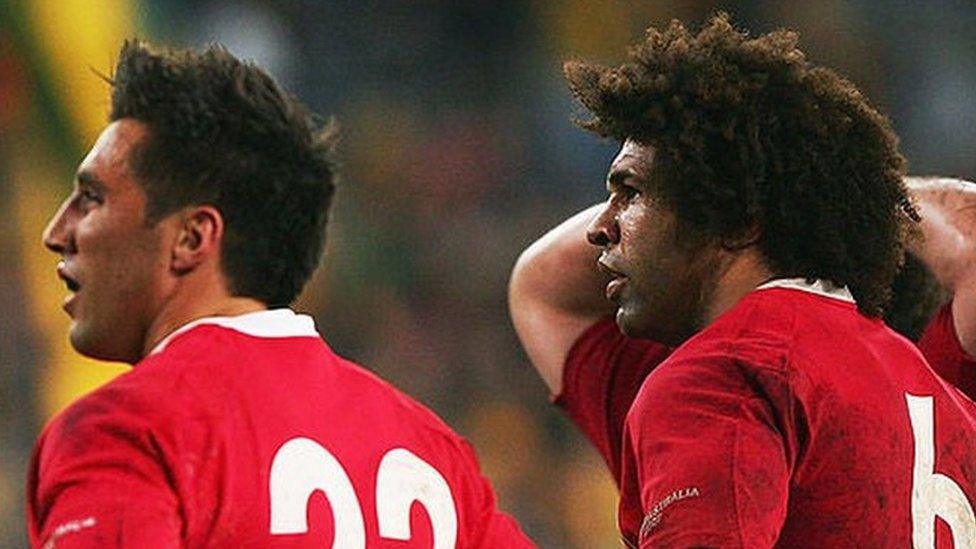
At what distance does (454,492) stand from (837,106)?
2.48ft

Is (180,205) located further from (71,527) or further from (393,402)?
(71,527)

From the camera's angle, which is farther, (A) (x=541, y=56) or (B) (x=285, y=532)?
(A) (x=541, y=56)

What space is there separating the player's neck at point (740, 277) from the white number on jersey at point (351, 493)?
0.49 m

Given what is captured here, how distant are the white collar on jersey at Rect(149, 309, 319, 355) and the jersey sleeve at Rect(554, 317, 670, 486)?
23.6 inches

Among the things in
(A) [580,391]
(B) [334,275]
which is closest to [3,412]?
(B) [334,275]

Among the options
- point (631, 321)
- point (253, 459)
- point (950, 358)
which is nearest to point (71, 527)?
point (253, 459)

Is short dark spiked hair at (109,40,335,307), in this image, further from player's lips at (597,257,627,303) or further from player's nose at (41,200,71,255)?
player's lips at (597,257,627,303)

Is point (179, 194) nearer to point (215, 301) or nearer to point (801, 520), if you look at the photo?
point (215, 301)

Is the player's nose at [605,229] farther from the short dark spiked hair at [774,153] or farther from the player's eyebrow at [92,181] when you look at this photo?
the player's eyebrow at [92,181]

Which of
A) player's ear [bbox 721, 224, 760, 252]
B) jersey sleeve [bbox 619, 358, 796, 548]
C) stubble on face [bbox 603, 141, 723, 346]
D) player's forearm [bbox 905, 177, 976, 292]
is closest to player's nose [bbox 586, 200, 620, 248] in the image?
stubble on face [bbox 603, 141, 723, 346]

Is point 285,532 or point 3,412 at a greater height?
point 285,532

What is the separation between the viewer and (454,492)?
2.56 metres

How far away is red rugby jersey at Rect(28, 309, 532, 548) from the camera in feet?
6.86

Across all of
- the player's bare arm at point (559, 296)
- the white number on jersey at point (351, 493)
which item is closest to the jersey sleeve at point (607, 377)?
the player's bare arm at point (559, 296)
